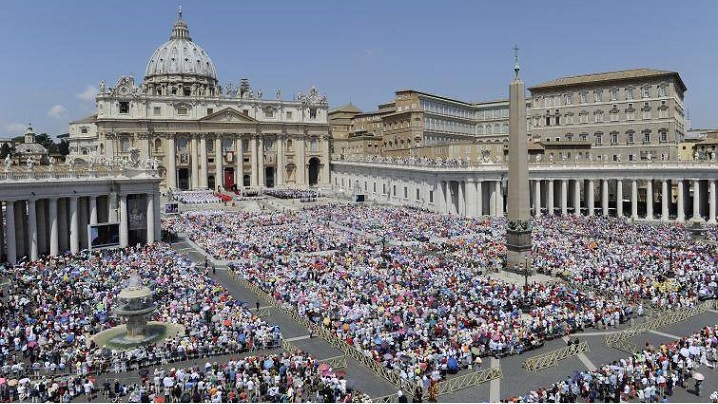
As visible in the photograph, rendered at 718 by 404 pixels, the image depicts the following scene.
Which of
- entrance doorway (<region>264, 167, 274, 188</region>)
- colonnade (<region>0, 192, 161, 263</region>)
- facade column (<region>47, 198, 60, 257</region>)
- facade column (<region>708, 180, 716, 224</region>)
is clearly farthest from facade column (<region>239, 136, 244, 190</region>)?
facade column (<region>708, 180, 716, 224</region>)

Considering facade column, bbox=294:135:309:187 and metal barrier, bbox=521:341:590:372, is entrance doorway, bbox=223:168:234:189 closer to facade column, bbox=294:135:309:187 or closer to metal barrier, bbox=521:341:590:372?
facade column, bbox=294:135:309:187

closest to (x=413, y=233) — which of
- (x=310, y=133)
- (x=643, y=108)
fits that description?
(x=643, y=108)

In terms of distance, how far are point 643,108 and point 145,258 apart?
6471 cm

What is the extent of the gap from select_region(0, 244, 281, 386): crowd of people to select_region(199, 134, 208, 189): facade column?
62069 mm

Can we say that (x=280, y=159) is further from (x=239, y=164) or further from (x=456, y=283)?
(x=456, y=283)

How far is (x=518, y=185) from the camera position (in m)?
32.4

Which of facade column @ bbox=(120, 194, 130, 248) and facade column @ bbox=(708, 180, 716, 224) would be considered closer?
facade column @ bbox=(120, 194, 130, 248)

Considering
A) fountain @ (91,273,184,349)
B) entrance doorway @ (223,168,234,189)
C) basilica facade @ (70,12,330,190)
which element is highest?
basilica facade @ (70,12,330,190)

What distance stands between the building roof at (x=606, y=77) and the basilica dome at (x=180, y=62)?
2837 inches

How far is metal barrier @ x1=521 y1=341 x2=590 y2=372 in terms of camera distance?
1991cm

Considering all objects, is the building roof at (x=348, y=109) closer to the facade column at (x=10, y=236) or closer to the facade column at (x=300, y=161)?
the facade column at (x=300, y=161)

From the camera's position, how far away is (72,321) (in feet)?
77.8

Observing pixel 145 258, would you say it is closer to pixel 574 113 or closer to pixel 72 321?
pixel 72 321

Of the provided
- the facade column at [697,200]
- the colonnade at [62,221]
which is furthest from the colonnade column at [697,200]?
the colonnade at [62,221]
